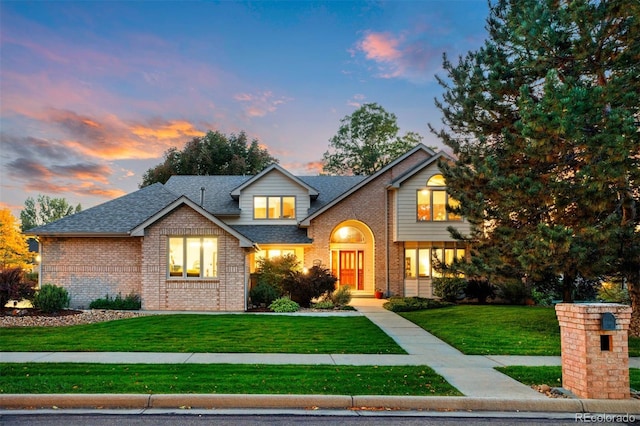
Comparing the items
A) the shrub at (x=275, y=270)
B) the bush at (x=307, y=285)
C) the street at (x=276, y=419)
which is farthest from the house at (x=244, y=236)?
the street at (x=276, y=419)

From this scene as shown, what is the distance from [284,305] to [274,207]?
28.6 feet

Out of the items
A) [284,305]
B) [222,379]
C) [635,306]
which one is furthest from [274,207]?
[222,379]

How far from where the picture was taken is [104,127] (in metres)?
23.8

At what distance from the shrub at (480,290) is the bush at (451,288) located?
0.97ft

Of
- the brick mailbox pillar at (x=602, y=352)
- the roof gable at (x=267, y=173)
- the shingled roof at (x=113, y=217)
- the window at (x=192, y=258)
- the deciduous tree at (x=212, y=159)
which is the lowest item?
the brick mailbox pillar at (x=602, y=352)

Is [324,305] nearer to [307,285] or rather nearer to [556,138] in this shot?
[307,285]

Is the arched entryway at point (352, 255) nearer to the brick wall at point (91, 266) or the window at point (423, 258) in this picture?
the window at point (423, 258)

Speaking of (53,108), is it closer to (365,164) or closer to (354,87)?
(354,87)

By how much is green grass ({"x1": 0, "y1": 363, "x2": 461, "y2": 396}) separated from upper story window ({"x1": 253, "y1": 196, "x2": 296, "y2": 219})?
17264mm

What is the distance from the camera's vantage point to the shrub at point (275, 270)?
19.9 m

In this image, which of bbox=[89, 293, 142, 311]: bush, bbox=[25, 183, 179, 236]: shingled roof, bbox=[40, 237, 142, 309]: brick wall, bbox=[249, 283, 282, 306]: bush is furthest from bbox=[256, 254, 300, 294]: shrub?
bbox=[25, 183, 179, 236]: shingled roof

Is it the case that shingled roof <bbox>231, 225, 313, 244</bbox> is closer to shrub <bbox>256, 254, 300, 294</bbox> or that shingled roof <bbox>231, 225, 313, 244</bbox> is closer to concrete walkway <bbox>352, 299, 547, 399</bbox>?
shrub <bbox>256, 254, 300, 294</bbox>

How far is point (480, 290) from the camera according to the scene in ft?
70.7

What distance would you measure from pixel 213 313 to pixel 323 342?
7.43 meters
